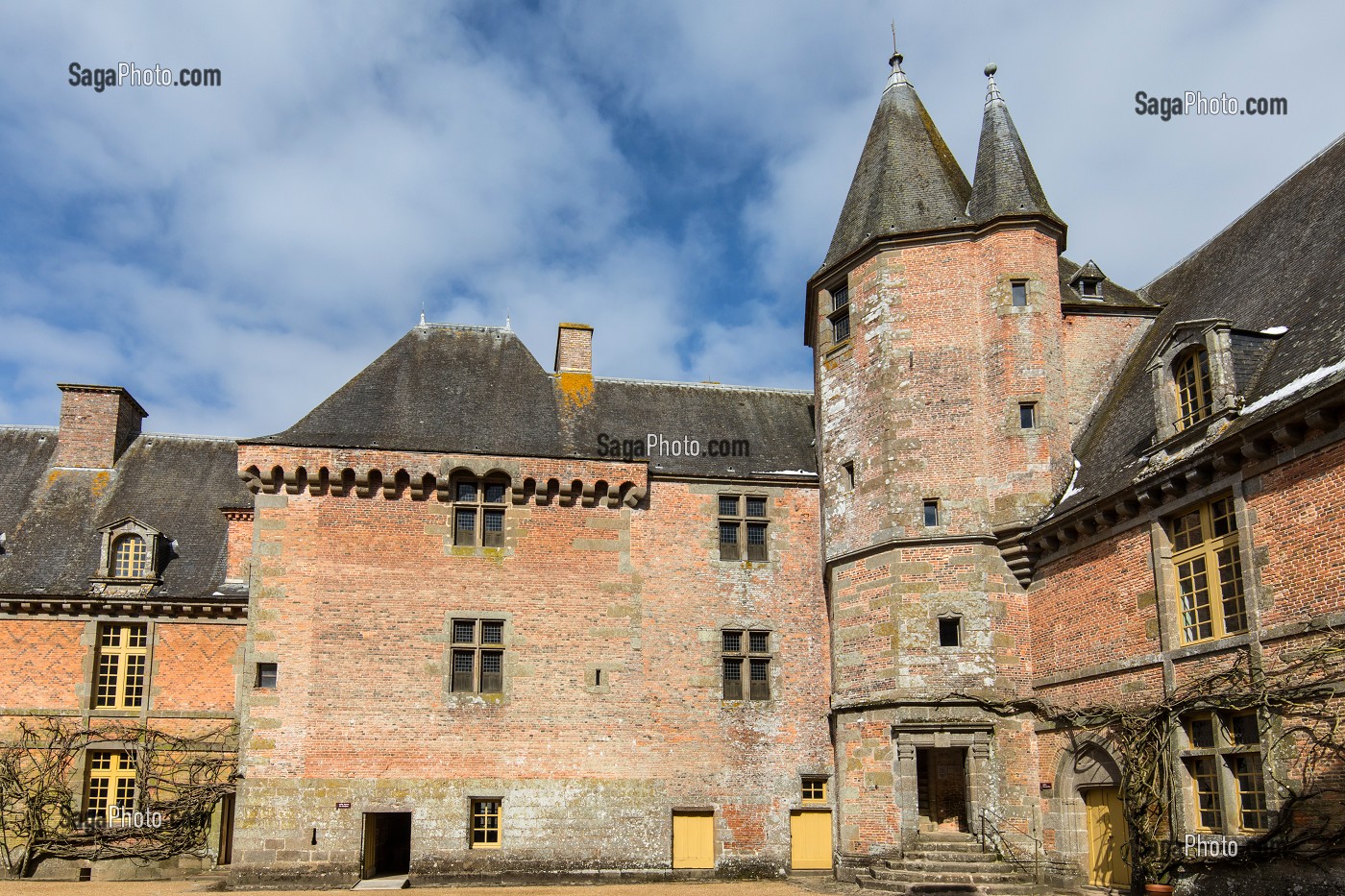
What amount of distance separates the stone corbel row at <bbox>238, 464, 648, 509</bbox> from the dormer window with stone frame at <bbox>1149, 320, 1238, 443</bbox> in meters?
10.1

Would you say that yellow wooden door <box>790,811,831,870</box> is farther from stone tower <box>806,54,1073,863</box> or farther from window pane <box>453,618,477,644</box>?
window pane <box>453,618,477,644</box>

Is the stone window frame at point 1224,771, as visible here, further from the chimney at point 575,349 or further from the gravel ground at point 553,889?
the chimney at point 575,349

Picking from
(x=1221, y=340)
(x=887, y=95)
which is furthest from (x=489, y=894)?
(x=887, y=95)

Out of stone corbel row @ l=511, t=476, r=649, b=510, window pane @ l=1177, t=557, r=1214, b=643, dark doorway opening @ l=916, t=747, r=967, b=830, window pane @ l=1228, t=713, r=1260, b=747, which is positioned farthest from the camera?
stone corbel row @ l=511, t=476, r=649, b=510

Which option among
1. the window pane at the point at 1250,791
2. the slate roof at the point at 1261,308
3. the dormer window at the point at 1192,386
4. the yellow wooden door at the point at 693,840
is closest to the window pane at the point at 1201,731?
the window pane at the point at 1250,791

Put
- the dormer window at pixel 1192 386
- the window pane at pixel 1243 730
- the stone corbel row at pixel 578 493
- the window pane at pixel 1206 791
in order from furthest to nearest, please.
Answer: the stone corbel row at pixel 578 493
the dormer window at pixel 1192 386
the window pane at pixel 1206 791
the window pane at pixel 1243 730

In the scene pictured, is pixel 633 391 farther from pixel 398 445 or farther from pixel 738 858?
pixel 738 858

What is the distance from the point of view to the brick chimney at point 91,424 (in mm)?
25781

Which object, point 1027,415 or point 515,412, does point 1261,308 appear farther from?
point 515,412

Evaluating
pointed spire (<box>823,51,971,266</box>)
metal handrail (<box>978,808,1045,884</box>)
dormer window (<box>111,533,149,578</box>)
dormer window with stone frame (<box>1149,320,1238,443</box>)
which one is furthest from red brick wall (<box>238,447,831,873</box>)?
dormer window with stone frame (<box>1149,320,1238,443</box>)

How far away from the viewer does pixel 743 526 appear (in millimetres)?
22391

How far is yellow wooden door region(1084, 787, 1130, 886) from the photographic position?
16.1m

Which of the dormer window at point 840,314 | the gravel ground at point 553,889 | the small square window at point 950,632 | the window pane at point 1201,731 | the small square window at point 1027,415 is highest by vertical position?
the dormer window at point 840,314

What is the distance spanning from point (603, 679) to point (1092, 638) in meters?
9.01
